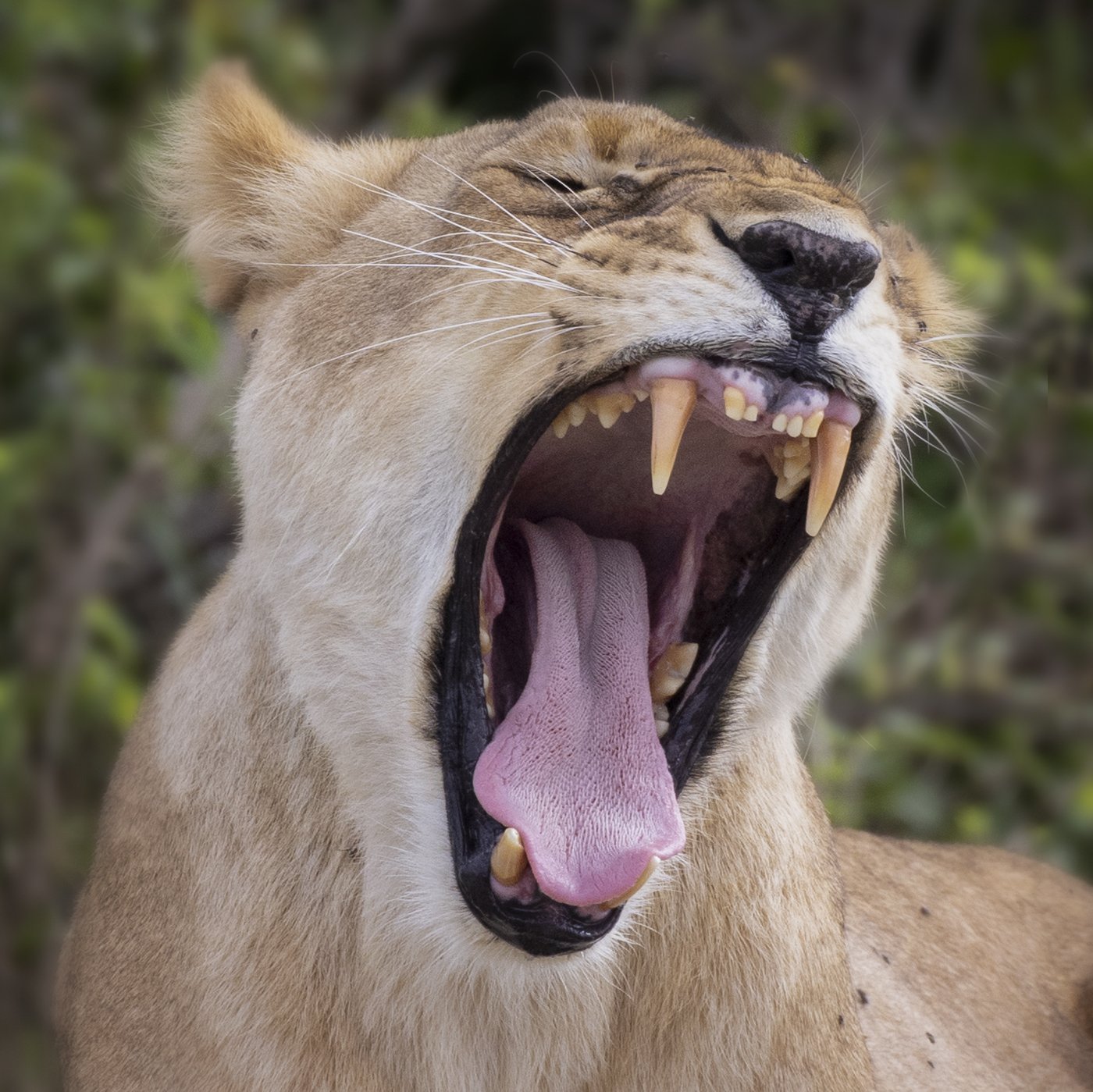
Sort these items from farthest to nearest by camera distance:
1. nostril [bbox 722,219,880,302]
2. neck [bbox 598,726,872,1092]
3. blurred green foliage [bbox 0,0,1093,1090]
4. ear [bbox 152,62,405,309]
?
1. blurred green foliage [bbox 0,0,1093,1090]
2. ear [bbox 152,62,405,309]
3. neck [bbox 598,726,872,1092]
4. nostril [bbox 722,219,880,302]

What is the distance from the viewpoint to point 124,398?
4090mm

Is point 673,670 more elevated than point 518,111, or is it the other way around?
point 518,111

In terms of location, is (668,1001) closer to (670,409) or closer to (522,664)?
(522,664)

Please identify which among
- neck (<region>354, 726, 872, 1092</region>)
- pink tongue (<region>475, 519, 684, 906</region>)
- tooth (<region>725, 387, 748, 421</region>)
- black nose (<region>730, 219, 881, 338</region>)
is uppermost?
black nose (<region>730, 219, 881, 338</region>)

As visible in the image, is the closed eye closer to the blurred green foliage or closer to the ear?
the ear

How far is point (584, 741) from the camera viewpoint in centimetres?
213

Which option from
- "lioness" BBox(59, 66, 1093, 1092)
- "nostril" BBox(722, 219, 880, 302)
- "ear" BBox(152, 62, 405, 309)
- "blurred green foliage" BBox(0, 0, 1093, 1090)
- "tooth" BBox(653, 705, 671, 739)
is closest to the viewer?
"nostril" BBox(722, 219, 880, 302)

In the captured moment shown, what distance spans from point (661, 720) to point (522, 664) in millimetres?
213

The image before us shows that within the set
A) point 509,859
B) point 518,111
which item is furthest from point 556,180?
point 518,111

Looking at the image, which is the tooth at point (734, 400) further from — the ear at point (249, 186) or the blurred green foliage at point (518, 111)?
the blurred green foliage at point (518, 111)

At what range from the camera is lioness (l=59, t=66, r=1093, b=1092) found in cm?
198

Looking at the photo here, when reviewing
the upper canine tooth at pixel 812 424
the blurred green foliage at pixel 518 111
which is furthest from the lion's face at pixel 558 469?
the blurred green foliage at pixel 518 111

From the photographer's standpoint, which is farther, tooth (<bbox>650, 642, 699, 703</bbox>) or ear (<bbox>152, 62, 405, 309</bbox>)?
ear (<bbox>152, 62, 405, 309</bbox>)

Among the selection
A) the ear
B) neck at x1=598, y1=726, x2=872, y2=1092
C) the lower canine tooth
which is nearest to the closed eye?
the ear
